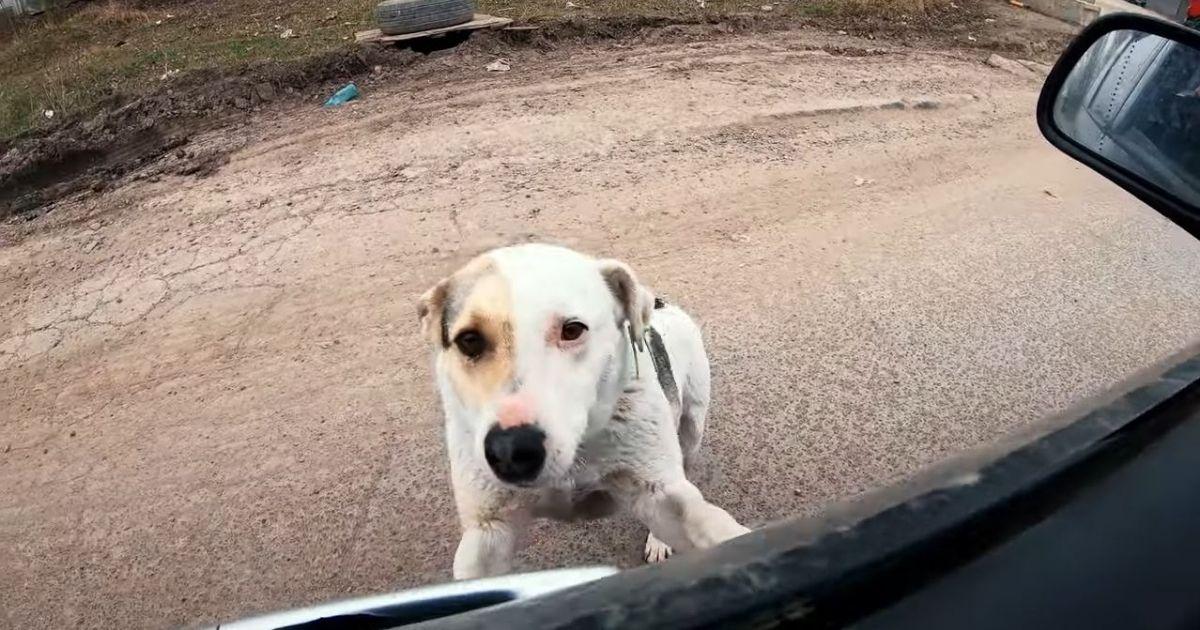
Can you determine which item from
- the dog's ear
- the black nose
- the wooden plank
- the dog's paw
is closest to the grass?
the wooden plank

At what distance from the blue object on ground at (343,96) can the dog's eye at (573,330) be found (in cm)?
626

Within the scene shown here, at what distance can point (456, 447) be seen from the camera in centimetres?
290

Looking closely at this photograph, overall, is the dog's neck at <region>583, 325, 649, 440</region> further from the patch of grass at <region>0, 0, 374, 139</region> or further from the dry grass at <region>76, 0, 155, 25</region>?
the dry grass at <region>76, 0, 155, 25</region>

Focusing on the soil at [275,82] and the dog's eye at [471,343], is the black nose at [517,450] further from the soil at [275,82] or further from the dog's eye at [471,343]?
the soil at [275,82]

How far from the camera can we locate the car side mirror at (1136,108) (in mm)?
2426

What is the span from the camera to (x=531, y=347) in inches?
99.4

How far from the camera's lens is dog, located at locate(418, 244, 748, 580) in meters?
2.42

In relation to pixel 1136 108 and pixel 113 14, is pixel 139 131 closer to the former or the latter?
pixel 113 14

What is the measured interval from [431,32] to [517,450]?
763 centimetres

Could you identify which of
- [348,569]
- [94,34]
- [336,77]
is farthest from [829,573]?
[94,34]

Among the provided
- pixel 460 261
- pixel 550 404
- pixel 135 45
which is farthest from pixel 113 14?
pixel 550 404

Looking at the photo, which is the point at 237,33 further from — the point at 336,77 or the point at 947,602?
the point at 947,602

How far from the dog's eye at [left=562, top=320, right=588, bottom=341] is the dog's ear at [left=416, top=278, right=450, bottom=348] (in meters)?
0.41

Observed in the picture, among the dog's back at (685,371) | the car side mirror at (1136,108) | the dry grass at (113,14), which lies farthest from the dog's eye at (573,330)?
the dry grass at (113,14)
